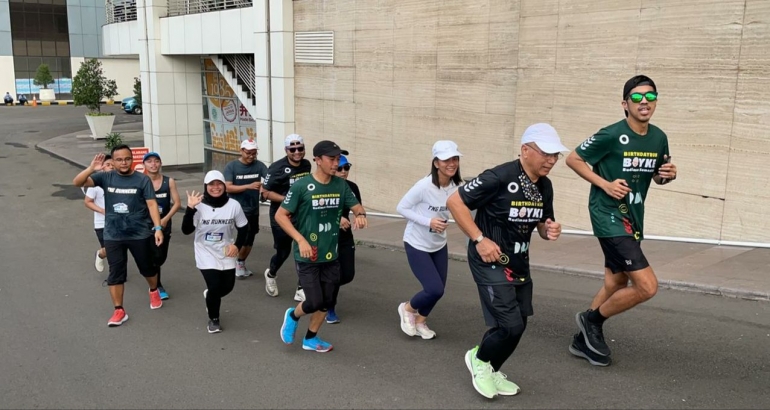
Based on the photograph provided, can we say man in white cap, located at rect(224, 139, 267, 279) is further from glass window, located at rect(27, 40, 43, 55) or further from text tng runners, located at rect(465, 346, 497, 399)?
glass window, located at rect(27, 40, 43, 55)

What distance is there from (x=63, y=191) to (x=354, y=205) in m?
13.2

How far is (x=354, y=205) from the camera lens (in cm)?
593

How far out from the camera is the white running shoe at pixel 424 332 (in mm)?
6125

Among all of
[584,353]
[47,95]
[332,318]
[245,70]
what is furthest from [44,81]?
[584,353]

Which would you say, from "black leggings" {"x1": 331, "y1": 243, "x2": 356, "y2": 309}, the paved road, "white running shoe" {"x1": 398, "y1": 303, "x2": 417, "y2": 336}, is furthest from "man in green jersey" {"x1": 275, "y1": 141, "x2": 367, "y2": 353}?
"white running shoe" {"x1": 398, "y1": 303, "x2": 417, "y2": 336}

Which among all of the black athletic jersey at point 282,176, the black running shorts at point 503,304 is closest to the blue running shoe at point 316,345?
the black running shorts at point 503,304

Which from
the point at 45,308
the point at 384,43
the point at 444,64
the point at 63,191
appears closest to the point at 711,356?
the point at 45,308

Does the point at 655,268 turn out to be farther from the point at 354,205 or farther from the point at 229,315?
the point at 229,315

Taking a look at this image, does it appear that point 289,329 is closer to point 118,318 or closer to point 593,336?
point 118,318

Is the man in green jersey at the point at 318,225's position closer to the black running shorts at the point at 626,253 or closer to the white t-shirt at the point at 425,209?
the white t-shirt at the point at 425,209

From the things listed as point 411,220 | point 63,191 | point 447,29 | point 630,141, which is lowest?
point 63,191

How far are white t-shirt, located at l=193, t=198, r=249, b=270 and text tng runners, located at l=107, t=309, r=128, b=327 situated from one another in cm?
113

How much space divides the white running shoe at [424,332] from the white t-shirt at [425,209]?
2.43ft

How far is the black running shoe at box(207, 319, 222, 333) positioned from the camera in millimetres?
6469
